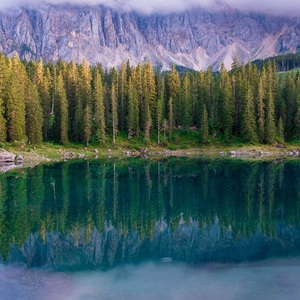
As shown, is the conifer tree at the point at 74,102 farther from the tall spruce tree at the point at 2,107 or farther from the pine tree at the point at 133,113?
the tall spruce tree at the point at 2,107

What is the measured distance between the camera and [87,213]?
32.9 m

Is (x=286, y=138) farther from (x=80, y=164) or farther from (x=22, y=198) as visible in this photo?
(x=22, y=198)

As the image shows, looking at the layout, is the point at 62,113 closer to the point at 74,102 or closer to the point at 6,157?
the point at 74,102

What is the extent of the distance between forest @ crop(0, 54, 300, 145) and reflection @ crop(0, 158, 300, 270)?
1561 inches

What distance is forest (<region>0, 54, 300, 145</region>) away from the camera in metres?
93.4

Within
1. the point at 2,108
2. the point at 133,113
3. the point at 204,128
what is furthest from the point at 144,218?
the point at 133,113

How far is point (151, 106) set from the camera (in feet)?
349

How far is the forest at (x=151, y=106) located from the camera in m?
93.4

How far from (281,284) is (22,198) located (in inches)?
1087

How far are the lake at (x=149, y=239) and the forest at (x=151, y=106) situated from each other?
45771 millimetres

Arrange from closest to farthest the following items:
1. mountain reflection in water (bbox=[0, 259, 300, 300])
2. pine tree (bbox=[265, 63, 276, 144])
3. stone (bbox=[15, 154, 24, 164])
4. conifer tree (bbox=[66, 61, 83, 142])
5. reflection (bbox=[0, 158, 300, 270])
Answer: mountain reflection in water (bbox=[0, 259, 300, 300]) → reflection (bbox=[0, 158, 300, 270]) → stone (bbox=[15, 154, 24, 164]) → pine tree (bbox=[265, 63, 276, 144]) → conifer tree (bbox=[66, 61, 83, 142])

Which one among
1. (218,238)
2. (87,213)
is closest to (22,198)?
(87,213)

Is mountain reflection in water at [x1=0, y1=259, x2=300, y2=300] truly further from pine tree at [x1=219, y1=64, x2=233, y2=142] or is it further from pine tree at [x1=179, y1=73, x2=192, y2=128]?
pine tree at [x1=179, y1=73, x2=192, y2=128]

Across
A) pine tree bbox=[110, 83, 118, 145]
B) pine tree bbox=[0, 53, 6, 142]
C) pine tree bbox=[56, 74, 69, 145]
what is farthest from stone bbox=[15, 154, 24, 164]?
pine tree bbox=[110, 83, 118, 145]
